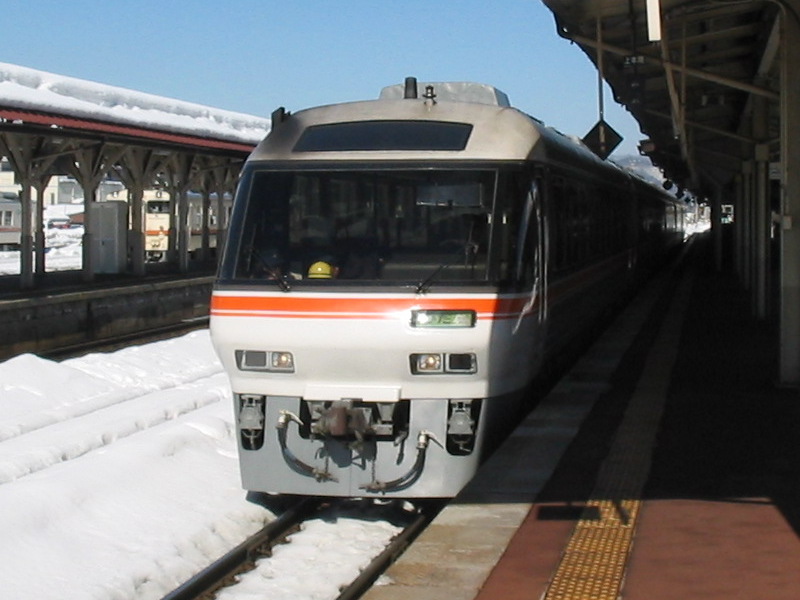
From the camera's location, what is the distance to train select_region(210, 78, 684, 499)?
734 centimetres

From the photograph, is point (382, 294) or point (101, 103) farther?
point (101, 103)

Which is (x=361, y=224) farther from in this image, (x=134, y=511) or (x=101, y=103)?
(x=101, y=103)

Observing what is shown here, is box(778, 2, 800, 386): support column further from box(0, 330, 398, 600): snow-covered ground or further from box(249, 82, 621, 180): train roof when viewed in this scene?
box(0, 330, 398, 600): snow-covered ground

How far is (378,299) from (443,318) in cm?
41

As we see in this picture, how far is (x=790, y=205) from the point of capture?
1148cm

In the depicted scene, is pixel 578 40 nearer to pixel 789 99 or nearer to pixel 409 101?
pixel 789 99

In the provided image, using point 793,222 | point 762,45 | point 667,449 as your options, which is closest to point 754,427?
point 667,449

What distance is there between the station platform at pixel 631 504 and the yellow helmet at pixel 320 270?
1.58 m

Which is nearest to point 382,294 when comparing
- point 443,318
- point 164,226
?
point 443,318

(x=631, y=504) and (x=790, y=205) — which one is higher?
(x=790, y=205)

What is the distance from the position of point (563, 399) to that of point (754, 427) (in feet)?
6.58

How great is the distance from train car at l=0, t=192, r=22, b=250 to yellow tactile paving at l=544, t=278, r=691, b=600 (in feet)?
156


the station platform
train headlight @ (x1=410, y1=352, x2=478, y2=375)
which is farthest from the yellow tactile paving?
train headlight @ (x1=410, y1=352, x2=478, y2=375)

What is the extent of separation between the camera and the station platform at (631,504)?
5.74 meters
